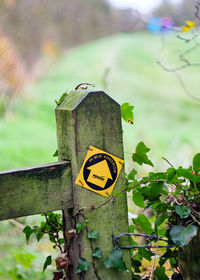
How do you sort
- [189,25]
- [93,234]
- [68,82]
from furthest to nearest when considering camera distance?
[68,82] < [189,25] < [93,234]

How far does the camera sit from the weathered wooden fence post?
161cm

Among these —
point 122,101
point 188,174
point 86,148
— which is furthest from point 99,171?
point 122,101

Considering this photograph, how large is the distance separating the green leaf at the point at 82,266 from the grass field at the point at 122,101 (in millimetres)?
429

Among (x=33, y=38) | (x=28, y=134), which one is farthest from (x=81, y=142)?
(x=33, y=38)

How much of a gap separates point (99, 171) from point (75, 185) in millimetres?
100

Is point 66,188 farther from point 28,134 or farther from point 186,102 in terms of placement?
point 186,102

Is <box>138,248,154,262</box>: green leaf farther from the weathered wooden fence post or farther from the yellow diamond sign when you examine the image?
the yellow diamond sign

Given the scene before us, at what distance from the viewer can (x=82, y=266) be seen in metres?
1.63

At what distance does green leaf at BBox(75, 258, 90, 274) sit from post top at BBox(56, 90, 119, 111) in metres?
0.53

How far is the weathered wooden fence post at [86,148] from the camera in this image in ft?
5.28

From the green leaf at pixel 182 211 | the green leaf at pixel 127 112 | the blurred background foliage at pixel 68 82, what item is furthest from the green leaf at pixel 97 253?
the blurred background foliage at pixel 68 82

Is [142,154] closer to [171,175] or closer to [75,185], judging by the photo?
[171,175]

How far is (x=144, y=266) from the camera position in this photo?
2.77m

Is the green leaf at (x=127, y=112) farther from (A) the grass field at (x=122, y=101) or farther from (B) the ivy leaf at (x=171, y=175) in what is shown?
(B) the ivy leaf at (x=171, y=175)
